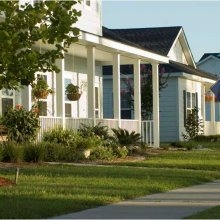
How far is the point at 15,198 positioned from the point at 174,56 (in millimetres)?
29046

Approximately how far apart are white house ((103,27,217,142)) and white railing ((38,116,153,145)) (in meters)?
5.11

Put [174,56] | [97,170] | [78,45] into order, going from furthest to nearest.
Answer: [174,56] → [78,45] → [97,170]

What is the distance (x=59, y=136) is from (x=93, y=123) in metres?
3.01

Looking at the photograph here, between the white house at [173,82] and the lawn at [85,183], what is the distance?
15.0 meters

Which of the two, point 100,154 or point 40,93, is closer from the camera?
point 40,93

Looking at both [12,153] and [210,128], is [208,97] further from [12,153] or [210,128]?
[12,153]

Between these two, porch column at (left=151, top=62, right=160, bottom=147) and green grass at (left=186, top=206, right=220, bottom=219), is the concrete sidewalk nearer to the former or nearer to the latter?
green grass at (left=186, top=206, right=220, bottom=219)

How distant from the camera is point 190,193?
14.2 meters

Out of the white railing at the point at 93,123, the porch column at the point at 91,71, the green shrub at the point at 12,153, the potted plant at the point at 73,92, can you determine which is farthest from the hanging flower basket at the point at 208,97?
the green shrub at the point at 12,153

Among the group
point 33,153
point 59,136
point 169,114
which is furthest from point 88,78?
point 169,114

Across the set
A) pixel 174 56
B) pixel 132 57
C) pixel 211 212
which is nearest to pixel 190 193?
pixel 211 212

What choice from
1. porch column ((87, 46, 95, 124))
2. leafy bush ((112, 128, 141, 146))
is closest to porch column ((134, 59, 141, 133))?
leafy bush ((112, 128, 141, 146))

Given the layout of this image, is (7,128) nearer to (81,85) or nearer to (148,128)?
(81,85)

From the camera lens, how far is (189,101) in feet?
128
